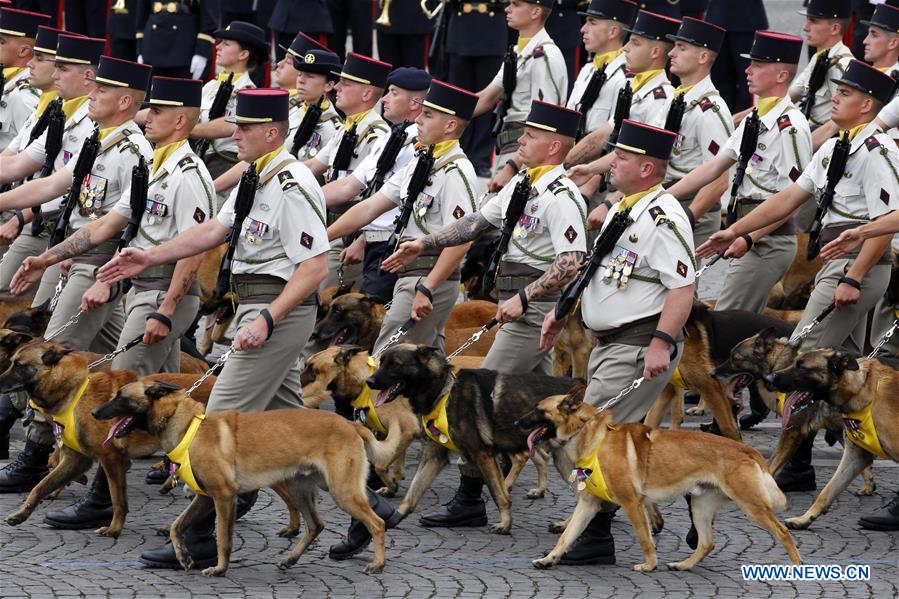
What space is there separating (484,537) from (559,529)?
429 mm

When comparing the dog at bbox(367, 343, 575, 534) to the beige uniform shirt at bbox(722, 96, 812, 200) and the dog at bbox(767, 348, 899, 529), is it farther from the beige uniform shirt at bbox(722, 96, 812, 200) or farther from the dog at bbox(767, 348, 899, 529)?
the beige uniform shirt at bbox(722, 96, 812, 200)

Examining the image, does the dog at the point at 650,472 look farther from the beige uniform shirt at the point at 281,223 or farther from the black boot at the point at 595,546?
the beige uniform shirt at the point at 281,223

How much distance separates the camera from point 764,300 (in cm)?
1125

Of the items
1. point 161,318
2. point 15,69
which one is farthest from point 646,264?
point 15,69

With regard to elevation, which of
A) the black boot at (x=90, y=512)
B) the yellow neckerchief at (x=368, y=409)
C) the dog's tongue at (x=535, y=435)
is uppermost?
the dog's tongue at (x=535, y=435)

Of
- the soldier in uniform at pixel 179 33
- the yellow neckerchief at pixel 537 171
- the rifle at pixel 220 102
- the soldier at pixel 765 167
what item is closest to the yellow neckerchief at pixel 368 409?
the yellow neckerchief at pixel 537 171

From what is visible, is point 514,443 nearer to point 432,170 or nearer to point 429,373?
point 429,373

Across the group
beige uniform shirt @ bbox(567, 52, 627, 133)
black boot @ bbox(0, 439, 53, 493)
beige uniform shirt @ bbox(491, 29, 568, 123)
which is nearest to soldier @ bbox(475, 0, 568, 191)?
beige uniform shirt @ bbox(491, 29, 568, 123)

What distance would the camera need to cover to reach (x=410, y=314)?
1037 cm

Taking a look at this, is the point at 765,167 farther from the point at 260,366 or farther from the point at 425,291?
the point at 260,366

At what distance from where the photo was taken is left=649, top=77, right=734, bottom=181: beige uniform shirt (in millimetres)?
11969

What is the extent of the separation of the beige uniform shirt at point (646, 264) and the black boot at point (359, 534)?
1.55 meters

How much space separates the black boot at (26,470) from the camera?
9.92m

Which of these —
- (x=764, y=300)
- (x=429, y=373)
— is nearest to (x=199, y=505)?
(x=429, y=373)
